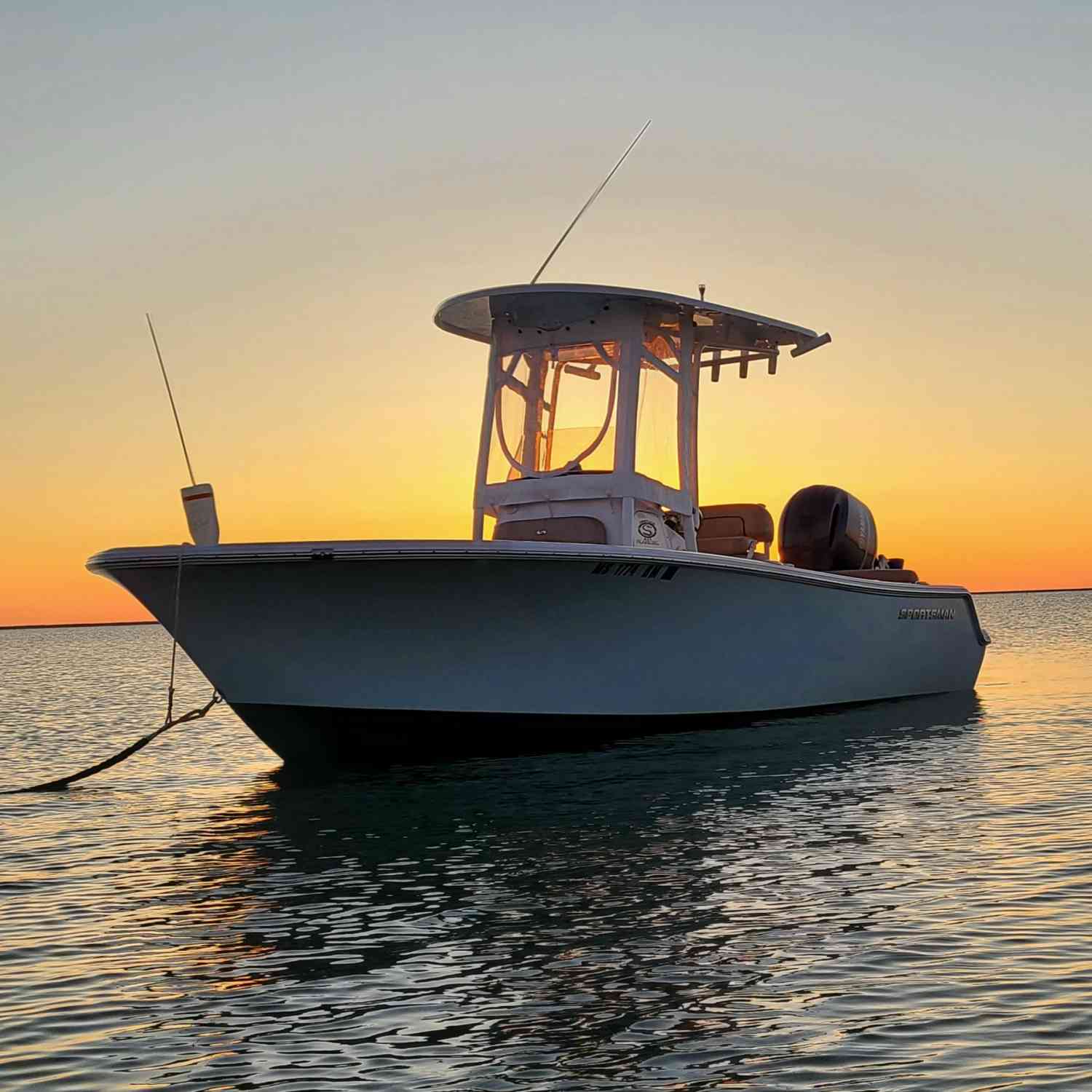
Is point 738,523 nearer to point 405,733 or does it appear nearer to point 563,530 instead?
point 563,530

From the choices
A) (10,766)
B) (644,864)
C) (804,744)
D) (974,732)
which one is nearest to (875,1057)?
(644,864)

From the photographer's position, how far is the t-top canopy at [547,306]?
13148mm

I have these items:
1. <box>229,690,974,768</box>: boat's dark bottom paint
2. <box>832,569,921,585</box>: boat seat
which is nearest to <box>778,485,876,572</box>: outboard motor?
<box>832,569,921,585</box>: boat seat

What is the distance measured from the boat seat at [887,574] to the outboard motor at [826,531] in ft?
0.82

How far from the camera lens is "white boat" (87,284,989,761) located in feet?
34.8

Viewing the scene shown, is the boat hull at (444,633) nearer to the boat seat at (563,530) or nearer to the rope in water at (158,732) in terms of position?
the rope in water at (158,732)

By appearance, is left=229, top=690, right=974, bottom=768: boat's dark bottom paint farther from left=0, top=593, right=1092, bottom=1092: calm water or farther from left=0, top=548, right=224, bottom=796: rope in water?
left=0, top=548, right=224, bottom=796: rope in water

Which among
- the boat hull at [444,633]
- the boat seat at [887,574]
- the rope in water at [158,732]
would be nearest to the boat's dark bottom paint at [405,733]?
the boat hull at [444,633]

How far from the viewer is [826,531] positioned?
17219 mm

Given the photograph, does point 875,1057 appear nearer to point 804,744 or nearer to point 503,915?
point 503,915

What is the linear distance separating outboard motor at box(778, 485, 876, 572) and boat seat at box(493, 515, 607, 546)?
198 inches

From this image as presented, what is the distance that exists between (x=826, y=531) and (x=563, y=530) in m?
5.39

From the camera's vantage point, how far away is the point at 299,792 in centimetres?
1097

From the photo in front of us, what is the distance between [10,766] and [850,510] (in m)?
10.1
